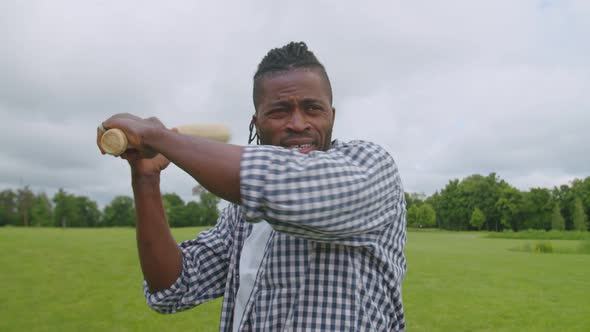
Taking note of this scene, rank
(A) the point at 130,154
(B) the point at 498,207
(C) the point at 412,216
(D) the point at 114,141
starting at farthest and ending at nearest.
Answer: (C) the point at 412,216 < (B) the point at 498,207 < (A) the point at 130,154 < (D) the point at 114,141

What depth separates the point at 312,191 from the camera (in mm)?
938

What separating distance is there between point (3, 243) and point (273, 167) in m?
Result: 15.6

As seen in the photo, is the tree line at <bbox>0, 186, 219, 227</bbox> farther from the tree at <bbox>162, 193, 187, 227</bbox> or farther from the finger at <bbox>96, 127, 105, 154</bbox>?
the finger at <bbox>96, 127, 105, 154</bbox>

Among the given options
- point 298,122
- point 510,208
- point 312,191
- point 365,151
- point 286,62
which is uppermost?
point 510,208

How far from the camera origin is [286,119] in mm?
1352

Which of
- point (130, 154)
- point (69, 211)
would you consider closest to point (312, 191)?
point (130, 154)

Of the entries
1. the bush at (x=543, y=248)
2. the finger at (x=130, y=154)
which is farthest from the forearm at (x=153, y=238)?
the bush at (x=543, y=248)

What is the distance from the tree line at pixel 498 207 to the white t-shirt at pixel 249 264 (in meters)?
54.3

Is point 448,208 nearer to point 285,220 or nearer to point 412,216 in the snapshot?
point 412,216

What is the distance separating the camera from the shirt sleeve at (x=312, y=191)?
36.4 inches

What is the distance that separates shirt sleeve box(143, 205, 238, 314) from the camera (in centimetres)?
154

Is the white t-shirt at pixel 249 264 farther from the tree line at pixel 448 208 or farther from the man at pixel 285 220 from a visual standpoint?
the tree line at pixel 448 208

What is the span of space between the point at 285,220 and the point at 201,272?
2.56 ft

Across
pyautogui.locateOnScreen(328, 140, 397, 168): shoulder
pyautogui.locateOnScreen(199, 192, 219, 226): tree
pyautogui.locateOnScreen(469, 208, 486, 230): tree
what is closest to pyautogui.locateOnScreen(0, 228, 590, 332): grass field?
pyautogui.locateOnScreen(328, 140, 397, 168): shoulder
